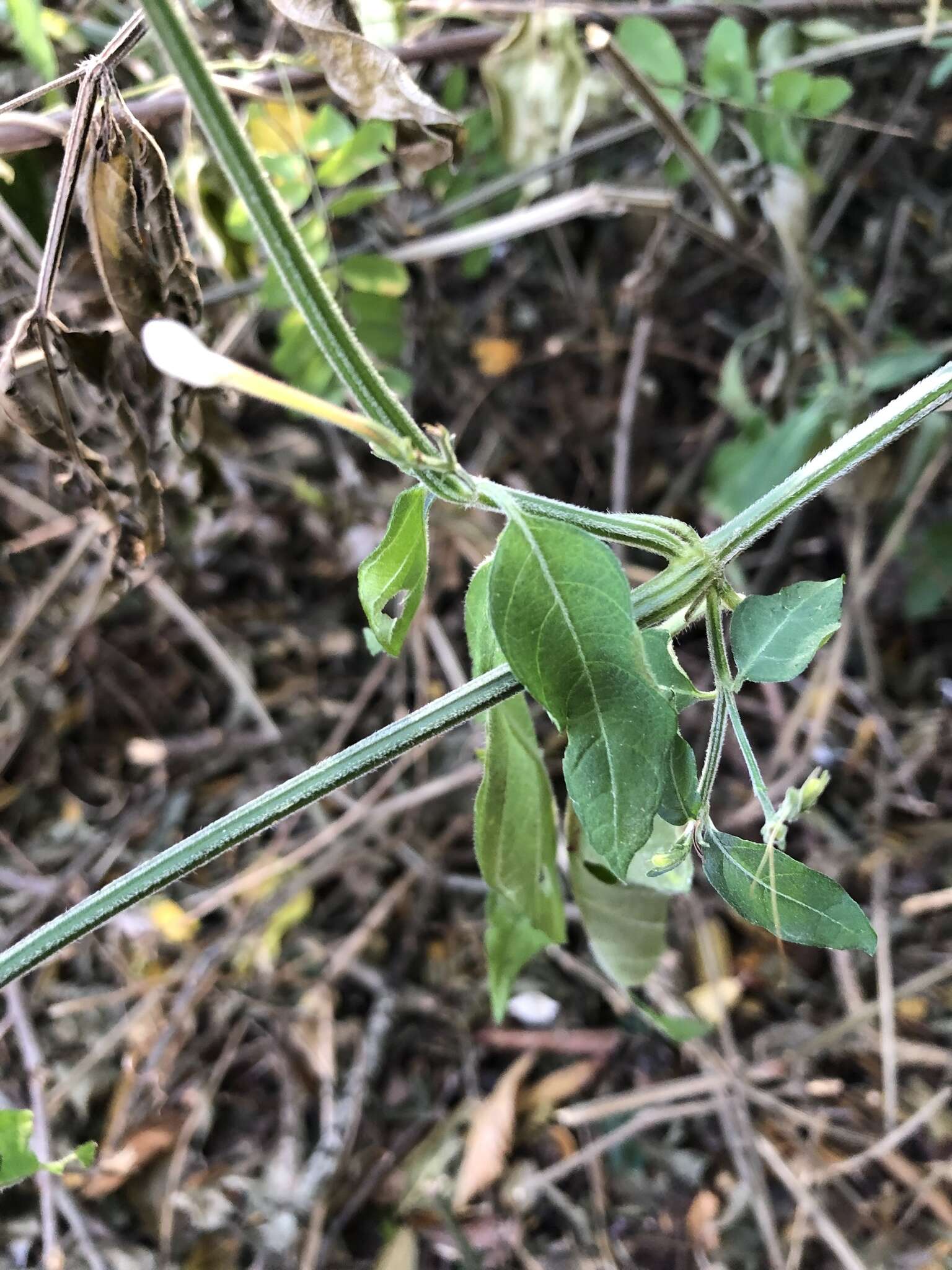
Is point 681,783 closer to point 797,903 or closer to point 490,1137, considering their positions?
point 797,903

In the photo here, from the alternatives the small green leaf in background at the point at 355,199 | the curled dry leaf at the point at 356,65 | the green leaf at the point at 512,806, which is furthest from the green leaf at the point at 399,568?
the small green leaf in background at the point at 355,199

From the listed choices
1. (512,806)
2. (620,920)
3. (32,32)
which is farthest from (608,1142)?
(32,32)

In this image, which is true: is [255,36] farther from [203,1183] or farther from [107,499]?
[203,1183]

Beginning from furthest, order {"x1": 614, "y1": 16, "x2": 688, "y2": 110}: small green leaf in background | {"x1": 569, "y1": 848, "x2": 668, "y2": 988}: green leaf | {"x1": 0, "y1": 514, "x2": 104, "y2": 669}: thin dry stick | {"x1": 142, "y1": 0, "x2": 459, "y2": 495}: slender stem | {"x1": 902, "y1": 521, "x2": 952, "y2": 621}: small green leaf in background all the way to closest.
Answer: {"x1": 0, "y1": 514, "x2": 104, "y2": 669}: thin dry stick, {"x1": 902, "y1": 521, "x2": 952, "y2": 621}: small green leaf in background, {"x1": 614, "y1": 16, "x2": 688, "y2": 110}: small green leaf in background, {"x1": 569, "y1": 848, "x2": 668, "y2": 988}: green leaf, {"x1": 142, "y1": 0, "x2": 459, "y2": 495}: slender stem

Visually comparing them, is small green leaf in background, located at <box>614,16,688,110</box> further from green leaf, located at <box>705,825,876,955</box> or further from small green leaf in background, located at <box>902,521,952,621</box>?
green leaf, located at <box>705,825,876,955</box>

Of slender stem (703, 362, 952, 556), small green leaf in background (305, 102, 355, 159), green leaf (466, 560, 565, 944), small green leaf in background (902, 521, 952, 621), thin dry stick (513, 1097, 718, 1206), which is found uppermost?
small green leaf in background (305, 102, 355, 159)

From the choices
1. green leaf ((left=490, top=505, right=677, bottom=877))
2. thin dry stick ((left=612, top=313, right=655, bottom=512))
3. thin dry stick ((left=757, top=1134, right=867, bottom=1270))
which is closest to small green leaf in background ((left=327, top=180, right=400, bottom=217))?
thin dry stick ((left=612, top=313, right=655, bottom=512))
